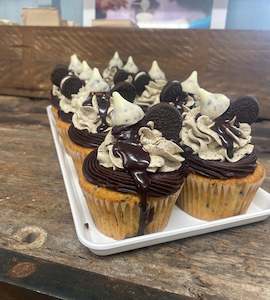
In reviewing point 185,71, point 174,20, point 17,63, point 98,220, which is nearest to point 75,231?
point 98,220

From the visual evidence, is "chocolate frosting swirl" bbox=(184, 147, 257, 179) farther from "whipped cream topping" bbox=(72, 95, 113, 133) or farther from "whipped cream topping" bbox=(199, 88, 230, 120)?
"whipped cream topping" bbox=(72, 95, 113, 133)

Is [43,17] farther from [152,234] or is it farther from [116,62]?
[152,234]

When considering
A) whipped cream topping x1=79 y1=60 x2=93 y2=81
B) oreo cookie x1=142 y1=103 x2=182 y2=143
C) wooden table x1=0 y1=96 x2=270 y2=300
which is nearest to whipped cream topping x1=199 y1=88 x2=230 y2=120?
oreo cookie x1=142 y1=103 x2=182 y2=143

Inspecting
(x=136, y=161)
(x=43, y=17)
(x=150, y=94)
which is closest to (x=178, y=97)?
(x=150, y=94)

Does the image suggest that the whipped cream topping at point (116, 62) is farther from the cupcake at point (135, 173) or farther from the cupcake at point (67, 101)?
the cupcake at point (135, 173)

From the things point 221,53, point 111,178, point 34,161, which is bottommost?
point 34,161

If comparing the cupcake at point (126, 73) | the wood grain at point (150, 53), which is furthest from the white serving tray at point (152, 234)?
the wood grain at point (150, 53)

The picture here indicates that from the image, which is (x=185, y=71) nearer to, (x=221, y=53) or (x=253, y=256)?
(x=221, y=53)
